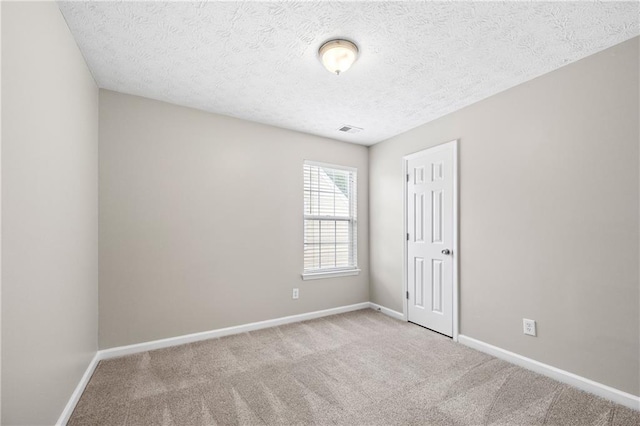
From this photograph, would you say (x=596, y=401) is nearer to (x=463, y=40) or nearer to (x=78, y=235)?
(x=463, y=40)

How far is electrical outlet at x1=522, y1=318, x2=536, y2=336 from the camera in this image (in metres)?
2.63

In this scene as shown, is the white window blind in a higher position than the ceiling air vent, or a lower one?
lower

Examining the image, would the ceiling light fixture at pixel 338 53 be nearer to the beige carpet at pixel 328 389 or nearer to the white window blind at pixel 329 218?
the white window blind at pixel 329 218

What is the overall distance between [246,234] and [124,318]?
1449 millimetres

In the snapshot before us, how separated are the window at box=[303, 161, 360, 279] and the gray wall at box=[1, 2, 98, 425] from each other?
246 cm

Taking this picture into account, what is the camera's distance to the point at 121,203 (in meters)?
2.93

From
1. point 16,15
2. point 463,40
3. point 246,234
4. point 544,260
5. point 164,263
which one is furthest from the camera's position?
point 246,234

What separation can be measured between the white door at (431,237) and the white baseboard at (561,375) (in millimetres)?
410

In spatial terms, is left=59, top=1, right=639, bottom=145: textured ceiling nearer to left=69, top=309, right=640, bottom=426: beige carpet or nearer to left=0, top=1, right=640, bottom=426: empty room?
left=0, top=1, right=640, bottom=426: empty room

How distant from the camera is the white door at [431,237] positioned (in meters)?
3.41

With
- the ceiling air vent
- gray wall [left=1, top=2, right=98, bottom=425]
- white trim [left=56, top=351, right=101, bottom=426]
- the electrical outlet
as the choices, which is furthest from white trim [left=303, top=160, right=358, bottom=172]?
white trim [left=56, top=351, right=101, bottom=426]

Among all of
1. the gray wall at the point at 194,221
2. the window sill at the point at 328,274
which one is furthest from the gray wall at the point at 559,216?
the gray wall at the point at 194,221

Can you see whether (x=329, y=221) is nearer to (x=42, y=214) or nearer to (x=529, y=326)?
(x=529, y=326)

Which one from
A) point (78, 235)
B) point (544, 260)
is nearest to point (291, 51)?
point (78, 235)
